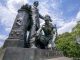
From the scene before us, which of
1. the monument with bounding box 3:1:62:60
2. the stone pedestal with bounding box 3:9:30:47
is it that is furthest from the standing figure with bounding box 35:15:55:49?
the stone pedestal with bounding box 3:9:30:47

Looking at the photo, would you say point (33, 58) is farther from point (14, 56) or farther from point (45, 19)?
point (45, 19)

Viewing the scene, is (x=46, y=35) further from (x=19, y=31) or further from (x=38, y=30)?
(x=19, y=31)

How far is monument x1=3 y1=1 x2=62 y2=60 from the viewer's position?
10.7 m

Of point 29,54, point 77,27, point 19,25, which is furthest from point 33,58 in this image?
point 77,27

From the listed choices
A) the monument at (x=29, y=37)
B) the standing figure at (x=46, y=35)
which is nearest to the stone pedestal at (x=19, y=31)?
the monument at (x=29, y=37)

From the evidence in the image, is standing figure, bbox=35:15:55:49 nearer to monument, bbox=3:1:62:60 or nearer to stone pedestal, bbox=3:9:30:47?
monument, bbox=3:1:62:60

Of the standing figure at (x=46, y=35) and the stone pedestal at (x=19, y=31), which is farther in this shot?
the standing figure at (x=46, y=35)

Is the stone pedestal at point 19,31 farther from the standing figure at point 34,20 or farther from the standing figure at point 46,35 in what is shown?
the standing figure at point 46,35

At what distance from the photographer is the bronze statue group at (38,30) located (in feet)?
38.7

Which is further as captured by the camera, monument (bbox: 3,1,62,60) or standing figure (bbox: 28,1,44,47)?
standing figure (bbox: 28,1,44,47)

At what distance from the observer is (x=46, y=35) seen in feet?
40.9

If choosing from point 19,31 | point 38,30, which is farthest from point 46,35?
point 19,31

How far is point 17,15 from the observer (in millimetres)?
12070

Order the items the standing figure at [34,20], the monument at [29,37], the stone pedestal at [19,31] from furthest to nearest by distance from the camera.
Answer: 1. the standing figure at [34,20]
2. the stone pedestal at [19,31]
3. the monument at [29,37]
